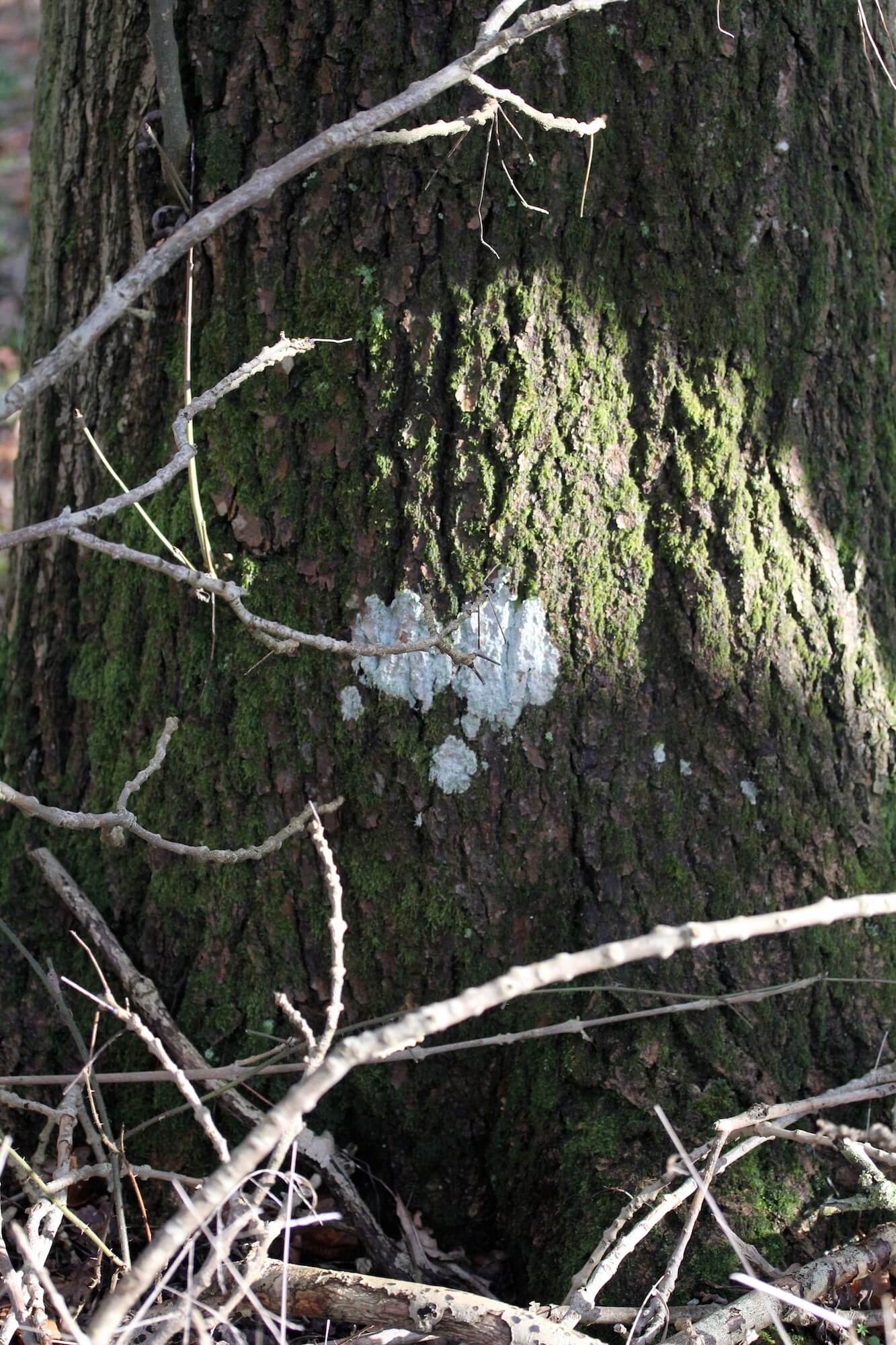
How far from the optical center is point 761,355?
1.84m

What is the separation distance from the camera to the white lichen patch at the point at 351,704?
1.85m

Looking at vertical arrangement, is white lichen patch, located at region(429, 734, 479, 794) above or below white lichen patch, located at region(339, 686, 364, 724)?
below

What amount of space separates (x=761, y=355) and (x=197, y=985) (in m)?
1.42

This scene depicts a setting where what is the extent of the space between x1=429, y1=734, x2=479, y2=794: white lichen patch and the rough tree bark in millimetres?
16

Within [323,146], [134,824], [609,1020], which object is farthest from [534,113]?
[609,1020]

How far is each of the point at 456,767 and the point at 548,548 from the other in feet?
1.26

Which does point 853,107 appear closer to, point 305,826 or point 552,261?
point 552,261

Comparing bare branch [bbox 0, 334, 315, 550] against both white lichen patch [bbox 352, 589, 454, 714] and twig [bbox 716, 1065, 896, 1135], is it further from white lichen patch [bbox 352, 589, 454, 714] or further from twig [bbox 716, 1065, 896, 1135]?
twig [bbox 716, 1065, 896, 1135]

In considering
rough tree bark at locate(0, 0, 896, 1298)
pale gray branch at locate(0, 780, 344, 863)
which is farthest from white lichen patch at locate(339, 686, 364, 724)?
pale gray branch at locate(0, 780, 344, 863)

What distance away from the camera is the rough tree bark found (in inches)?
69.9

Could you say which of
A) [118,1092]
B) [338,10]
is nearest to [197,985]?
[118,1092]

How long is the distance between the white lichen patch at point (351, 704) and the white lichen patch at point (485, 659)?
5cm

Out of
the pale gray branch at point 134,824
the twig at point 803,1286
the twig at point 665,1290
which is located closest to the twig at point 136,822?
the pale gray branch at point 134,824

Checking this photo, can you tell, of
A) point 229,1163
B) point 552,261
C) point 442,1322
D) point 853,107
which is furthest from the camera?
point 853,107
